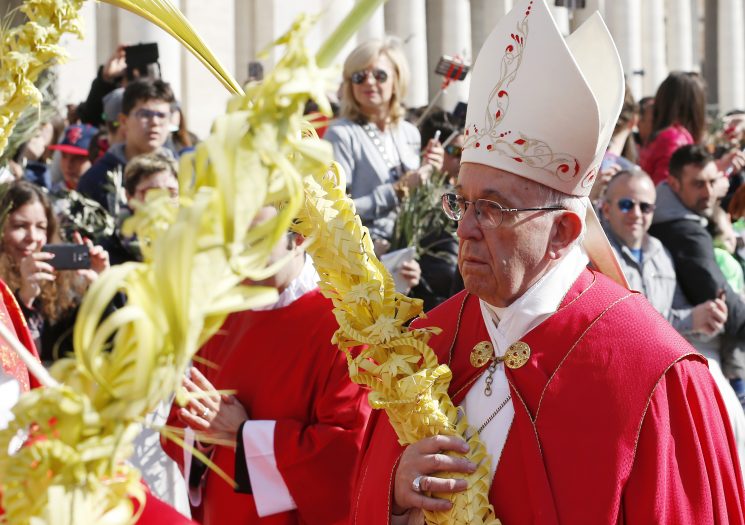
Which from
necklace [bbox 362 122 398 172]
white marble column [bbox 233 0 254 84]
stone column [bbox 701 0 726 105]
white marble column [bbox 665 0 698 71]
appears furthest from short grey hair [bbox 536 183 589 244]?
stone column [bbox 701 0 726 105]

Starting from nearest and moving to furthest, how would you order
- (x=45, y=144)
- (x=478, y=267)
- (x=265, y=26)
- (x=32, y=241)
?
(x=478, y=267) < (x=32, y=241) < (x=45, y=144) < (x=265, y=26)

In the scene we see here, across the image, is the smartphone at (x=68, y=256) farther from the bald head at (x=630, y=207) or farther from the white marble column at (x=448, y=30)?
the white marble column at (x=448, y=30)

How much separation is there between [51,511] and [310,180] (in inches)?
67.6

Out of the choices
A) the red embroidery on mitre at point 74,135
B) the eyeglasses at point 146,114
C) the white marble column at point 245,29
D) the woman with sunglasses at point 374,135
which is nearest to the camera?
the woman with sunglasses at point 374,135

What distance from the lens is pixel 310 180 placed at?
2744mm

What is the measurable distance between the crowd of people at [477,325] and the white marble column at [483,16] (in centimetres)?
2350

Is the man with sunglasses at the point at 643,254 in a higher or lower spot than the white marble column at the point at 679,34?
lower

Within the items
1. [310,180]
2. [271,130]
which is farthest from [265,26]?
[271,130]

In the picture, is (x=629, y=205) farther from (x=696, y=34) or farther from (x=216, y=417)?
(x=696, y=34)

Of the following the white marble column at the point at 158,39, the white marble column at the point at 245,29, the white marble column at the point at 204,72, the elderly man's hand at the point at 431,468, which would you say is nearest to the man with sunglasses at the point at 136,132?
the elderly man's hand at the point at 431,468

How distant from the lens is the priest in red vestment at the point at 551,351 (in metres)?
2.63

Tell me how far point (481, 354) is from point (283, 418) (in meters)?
1.09

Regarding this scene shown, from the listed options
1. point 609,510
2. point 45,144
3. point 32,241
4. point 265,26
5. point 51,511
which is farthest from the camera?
point 265,26

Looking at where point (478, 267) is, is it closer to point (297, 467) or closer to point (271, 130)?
point (297, 467)
